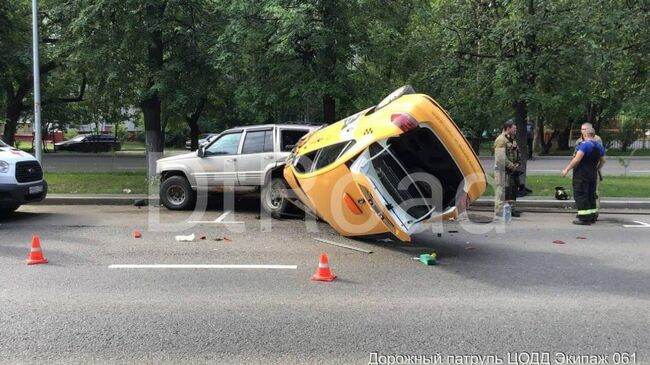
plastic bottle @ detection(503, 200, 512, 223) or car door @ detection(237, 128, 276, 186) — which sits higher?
car door @ detection(237, 128, 276, 186)

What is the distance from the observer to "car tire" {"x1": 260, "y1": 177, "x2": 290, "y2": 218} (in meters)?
10.9

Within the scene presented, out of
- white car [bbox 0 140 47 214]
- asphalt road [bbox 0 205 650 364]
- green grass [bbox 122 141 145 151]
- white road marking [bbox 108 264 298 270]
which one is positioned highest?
green grass [bbox 122 141 145 151]

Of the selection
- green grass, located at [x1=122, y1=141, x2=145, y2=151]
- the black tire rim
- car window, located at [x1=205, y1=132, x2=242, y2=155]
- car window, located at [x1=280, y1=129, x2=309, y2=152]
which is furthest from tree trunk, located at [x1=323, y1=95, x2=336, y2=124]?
green grass, located at [x1=122, y1=141, x2=145, y2=151]

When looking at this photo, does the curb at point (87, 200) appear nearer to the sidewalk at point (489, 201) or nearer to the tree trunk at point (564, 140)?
the sidewalk at point (489, 201)

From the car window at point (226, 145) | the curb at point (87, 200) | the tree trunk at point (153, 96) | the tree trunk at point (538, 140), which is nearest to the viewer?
the car window at point (226, 145)

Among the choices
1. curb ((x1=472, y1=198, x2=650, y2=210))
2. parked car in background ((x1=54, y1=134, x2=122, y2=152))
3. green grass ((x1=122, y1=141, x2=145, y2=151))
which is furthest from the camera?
green grass ((x1=122, y1=141, x2=145, y2=151))

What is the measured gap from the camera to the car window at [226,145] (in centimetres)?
1171

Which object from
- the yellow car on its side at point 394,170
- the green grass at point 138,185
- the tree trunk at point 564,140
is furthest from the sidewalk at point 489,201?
the tree trunk at point 564,140

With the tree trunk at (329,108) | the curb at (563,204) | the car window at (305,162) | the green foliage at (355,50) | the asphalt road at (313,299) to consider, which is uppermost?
the green foliage at (355,50)

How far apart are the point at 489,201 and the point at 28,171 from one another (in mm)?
9935

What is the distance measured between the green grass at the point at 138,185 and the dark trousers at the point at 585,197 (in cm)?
325

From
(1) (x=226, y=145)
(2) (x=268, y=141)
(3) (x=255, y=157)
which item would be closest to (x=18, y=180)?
(1) (x=226, y=145)

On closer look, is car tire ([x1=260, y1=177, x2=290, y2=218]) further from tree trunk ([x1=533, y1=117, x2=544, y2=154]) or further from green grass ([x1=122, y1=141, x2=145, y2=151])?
green grass ([x1=122, y1=141, x2=145, y2=151])

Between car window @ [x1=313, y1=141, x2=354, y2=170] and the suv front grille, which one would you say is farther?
the suv front grille
